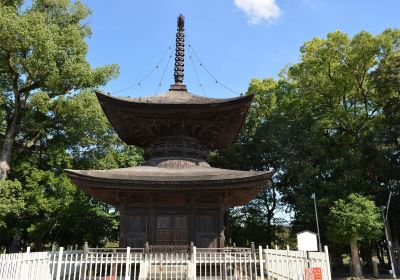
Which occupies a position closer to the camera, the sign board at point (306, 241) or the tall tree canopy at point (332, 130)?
the sign board at point (306, 241)

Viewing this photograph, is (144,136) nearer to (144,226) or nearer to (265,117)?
(144,226)

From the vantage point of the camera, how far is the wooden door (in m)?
15.4

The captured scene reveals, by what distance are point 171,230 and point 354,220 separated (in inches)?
761

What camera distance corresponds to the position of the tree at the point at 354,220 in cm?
2848

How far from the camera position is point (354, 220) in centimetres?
2839

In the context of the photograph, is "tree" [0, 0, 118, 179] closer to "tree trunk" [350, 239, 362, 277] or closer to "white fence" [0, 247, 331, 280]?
"white fence" [0, 247, 331, 280]

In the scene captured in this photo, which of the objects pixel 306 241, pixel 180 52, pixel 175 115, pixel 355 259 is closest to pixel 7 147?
pixel 180 52

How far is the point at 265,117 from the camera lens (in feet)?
144

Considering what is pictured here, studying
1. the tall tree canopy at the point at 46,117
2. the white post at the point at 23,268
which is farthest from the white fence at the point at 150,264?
the tall tree canopy at the point at 46,117

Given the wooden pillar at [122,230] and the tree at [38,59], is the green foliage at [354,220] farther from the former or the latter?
the tree at [38,59]

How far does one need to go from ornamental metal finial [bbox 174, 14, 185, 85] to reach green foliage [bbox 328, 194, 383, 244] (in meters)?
18.6

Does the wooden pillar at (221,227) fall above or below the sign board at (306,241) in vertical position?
above

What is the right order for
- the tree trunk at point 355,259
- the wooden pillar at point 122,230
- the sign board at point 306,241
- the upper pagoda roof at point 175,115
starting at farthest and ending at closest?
1. the tree trunk at point 355,259
2. the upper pagoda roof at point 175,115
3. the wooden pillar at point 122,230
4. the sign board at point 306,241

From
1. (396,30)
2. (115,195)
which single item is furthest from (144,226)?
(396,30)
